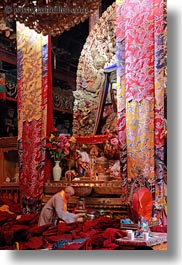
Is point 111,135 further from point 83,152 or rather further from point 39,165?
point 39,165

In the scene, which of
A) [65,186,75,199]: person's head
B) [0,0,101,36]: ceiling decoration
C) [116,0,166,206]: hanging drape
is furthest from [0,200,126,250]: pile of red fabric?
[0,0,101,36]: ceiling decoration

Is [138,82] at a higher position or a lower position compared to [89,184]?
higher

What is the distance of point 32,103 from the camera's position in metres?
2.96

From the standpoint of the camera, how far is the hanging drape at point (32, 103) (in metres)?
2.95

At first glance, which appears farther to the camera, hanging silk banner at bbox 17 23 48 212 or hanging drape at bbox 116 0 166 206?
hanging silk banner at bbox 17 23 48 212

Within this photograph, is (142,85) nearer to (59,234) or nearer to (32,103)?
(32,103)

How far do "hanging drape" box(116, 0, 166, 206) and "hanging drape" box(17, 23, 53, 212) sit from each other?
48cm

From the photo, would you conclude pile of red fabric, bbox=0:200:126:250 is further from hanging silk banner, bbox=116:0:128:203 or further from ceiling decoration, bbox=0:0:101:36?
ceiling decoration, bbox=0:0:101:36

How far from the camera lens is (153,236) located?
2.78m

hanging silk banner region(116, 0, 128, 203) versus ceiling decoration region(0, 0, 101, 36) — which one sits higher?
ceiling decoration region(0, 0, 101, 36)

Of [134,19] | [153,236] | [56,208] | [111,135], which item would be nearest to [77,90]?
[111,135]

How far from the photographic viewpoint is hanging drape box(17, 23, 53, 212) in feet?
9.66

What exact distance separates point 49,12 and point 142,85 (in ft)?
2.35

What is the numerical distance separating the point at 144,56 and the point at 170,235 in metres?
1.05
